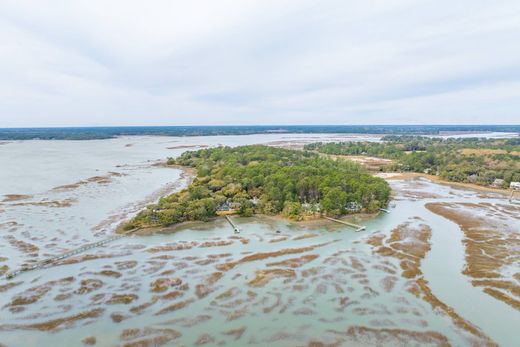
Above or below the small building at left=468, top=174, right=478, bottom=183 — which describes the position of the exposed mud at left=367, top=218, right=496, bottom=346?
below

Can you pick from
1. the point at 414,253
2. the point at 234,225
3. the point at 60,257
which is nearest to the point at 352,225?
the point at 414,253

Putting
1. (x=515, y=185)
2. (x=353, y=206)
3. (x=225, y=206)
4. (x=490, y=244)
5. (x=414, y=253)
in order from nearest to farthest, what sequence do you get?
(x=414, y=253) → (x=490, y=244) → (x=353, y=206) → (x=225, y=206) → (x=515, y=185)

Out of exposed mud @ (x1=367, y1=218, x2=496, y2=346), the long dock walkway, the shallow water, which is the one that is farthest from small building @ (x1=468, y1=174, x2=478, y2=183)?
the long dock walkway

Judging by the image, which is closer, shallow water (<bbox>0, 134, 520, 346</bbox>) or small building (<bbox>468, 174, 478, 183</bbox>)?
shallow water (<bbox>0, 134, 520, 346</bbox>)

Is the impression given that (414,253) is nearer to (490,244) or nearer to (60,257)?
(490,244)

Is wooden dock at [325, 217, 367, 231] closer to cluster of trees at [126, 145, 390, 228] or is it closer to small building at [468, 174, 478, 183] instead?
cluster of trees at [126, 145, 390, 228]

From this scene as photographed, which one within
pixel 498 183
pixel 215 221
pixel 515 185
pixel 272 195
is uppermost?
pixel 272 195

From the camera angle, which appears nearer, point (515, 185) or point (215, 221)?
point (215, 221)

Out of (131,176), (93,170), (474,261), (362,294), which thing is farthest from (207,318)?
(93,170)

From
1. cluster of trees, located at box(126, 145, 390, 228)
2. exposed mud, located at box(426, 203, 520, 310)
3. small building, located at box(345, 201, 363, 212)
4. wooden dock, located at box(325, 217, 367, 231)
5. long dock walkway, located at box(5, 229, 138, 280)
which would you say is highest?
cluster of trees, located at box(126, 145, 390, 228)
